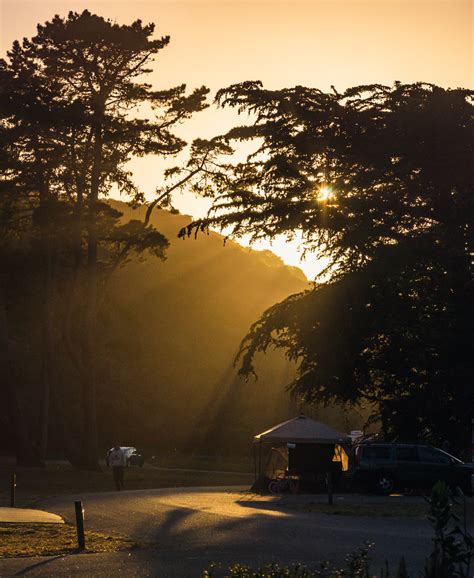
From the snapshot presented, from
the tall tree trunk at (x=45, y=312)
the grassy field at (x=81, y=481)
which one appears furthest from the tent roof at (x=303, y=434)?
the tall tree trunk at (x=45, y=312)

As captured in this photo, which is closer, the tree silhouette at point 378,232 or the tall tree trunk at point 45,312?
the tree silhouette at point 378,232

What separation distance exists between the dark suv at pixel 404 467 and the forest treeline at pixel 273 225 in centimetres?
59

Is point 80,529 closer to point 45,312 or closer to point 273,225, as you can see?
point 273,225

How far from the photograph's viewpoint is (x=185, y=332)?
328 ft

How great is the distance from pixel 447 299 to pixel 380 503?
681 centimetres

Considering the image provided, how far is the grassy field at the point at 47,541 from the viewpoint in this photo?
17719 mm

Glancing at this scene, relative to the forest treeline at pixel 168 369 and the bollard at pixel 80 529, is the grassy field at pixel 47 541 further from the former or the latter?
the forest treeline at pixel 168 369

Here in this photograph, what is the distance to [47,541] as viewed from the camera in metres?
19.2

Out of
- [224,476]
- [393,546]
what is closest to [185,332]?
[224,476]

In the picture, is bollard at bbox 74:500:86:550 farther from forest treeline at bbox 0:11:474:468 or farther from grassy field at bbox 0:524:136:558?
forest treeline at bbox 0:11:474:468

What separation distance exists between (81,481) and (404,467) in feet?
45.8

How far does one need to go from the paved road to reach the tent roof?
5890 millimetres

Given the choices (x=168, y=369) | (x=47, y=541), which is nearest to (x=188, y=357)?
(x=168, y=369)

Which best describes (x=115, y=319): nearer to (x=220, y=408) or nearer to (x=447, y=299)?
(x=220, y=408)
